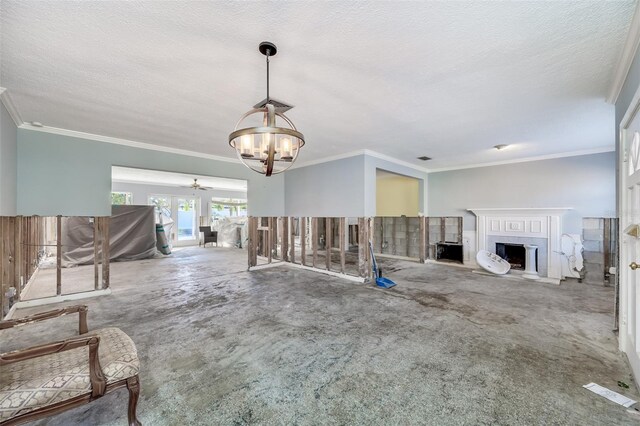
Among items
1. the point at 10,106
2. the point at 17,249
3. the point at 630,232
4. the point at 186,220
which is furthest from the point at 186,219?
the point at 630,232

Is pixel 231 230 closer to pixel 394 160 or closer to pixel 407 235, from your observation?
pixel 407 235

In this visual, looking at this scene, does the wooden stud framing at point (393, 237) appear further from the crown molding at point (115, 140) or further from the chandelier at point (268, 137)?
the chandelier at point (268, 137)

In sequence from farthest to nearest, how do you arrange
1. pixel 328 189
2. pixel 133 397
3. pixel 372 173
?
pixel 328 189
pixel 372 173
pixel 133 397

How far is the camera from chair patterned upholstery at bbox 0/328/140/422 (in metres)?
1.20

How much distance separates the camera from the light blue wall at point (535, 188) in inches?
203

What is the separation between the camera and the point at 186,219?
11.0m

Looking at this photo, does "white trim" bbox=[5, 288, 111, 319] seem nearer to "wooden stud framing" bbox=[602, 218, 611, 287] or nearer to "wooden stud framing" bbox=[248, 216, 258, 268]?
"wooden stud framing" bbox=[248, 216, 258, 268]

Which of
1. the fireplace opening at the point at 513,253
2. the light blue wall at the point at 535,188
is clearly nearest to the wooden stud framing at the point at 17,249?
the light blue wall at the point at 535,188

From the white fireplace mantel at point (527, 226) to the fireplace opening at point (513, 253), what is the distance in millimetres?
203

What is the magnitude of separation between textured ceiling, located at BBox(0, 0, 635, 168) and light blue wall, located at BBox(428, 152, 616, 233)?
6.38ft

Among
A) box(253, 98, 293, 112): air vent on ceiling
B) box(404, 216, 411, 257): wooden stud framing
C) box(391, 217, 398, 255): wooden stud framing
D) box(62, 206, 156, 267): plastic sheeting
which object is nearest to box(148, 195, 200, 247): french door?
box(62, 206, 156, 267): plastic sheeting

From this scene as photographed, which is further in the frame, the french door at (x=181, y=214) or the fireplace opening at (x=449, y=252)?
the french door at (x=181, y=214)

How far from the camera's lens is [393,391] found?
6.01 feet

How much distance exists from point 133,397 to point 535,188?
24.8 ft
